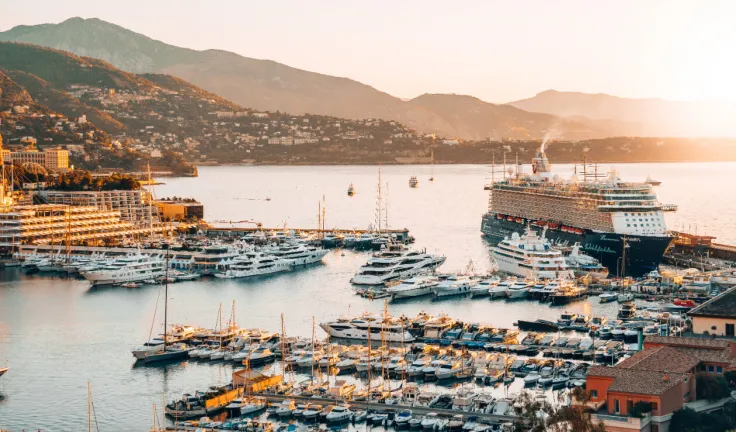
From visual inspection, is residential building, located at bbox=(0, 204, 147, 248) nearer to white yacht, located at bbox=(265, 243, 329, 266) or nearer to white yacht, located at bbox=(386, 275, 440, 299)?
white yacht, located at bbox=(265, 243, 329, 266)

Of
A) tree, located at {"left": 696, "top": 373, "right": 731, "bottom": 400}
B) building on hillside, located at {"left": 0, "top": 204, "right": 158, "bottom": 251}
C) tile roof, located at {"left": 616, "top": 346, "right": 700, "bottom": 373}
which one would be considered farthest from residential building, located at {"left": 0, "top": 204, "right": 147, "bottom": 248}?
tree, located at {"left": 696, "top": 373, "right": 731, "bottom": 400}

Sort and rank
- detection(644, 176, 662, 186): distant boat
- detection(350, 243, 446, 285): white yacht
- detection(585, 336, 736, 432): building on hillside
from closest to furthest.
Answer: detection(585, 336, 736, 432): building on hillside < detection(350, 243, 446, 285): white yacht < detection(644, 176, 662, 186): distant boat

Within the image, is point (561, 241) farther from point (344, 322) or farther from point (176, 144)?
point (176, 144)

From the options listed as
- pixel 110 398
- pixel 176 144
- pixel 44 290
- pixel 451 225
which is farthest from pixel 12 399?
pixel 176 144

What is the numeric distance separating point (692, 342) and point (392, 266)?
1553 centimetres

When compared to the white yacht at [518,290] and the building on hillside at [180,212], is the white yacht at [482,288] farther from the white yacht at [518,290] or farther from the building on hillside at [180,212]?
the building on hillside at [180,212]

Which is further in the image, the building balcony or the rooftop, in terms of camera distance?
the rooftop

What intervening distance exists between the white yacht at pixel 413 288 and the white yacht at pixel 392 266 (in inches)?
57.6

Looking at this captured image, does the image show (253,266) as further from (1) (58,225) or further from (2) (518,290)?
(1) (58,225)

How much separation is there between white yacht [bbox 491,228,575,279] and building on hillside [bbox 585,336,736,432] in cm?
1350

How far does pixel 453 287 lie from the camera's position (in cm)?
2653

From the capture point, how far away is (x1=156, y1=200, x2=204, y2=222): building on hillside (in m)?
46.0

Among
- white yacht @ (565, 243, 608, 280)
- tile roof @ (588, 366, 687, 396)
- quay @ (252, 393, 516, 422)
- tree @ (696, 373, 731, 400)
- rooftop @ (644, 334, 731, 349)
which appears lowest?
quay @ (252, 393, 516, 422)

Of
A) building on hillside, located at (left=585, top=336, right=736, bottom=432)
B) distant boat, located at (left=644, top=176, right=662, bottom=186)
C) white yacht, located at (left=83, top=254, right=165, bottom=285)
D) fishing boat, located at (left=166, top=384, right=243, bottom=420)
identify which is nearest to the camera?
building on hillside, located at (left=585, top=336, right=736, bottom=432)
